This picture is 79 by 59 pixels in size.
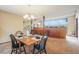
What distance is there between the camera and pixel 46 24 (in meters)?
1.98

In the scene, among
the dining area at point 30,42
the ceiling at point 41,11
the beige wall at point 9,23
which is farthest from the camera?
the dining area at point 30,42

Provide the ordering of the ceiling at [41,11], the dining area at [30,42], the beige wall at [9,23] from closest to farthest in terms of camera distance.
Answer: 1. the ceiling at [41,11]
2. the beige wall at [9,23]
3. the dining area at [30,42]

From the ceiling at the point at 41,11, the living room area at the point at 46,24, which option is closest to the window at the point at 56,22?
the living room area at the point at 46,24

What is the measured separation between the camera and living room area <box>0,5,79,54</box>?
1.78m

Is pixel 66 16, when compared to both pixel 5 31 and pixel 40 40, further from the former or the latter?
pixel 5 31

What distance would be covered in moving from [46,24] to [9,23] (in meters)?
0.96

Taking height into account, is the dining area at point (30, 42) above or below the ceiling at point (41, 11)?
below

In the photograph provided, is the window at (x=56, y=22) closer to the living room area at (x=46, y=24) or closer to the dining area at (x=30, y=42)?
the living room area at (x=46, y=24)

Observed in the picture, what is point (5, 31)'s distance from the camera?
1973 mm

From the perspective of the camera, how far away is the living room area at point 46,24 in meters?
1.78

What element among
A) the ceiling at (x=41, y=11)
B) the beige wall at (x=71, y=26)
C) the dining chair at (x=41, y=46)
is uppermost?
the ceiling at (x=41, y=11)
